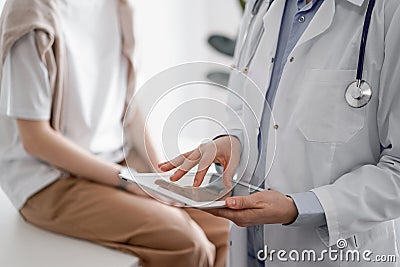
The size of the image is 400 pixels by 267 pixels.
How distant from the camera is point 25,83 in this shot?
1.42 metres

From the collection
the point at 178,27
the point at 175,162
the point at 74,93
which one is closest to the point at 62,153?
the point at 74,93

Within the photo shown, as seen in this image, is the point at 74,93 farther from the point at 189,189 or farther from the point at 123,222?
the point at 189,189

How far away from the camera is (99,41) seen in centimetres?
161

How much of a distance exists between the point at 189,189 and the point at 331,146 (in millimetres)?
252

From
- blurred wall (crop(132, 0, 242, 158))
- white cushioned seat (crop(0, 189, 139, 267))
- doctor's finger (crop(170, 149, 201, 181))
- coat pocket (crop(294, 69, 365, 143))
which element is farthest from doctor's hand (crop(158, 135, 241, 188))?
blurred wall (crop(132, 0, 242, 158))

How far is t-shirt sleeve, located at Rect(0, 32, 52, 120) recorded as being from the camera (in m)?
1.41

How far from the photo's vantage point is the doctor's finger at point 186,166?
3.11 feet

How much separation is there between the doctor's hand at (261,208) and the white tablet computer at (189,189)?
2 centimetres

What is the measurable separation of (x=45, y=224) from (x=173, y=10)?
1409 millimetres

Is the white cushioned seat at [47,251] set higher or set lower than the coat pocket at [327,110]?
lower

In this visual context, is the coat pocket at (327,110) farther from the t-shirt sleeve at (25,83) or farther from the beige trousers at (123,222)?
the t-shirt sleeve at (25,83)

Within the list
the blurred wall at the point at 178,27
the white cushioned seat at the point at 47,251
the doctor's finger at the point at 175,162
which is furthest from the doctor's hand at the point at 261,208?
the blurred wall at the point at 178,27

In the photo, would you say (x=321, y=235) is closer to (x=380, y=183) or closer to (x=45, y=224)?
(x=380, y=183)

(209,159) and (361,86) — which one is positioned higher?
(361,86)
